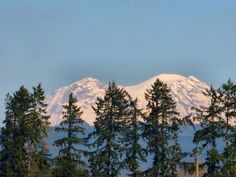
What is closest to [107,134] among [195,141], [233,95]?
[195,141]

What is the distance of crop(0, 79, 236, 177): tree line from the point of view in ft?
278

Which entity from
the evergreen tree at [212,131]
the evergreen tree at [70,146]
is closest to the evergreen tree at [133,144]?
the evergreen tree at [70,146]

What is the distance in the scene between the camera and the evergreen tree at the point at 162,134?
86062 mm

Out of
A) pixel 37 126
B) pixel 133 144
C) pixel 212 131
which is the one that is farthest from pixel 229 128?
pixel 37 126

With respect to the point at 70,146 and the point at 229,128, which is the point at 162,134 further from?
the point at 70,146

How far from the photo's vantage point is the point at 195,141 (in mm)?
84562

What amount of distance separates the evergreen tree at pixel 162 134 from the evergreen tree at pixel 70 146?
8517 millimetres

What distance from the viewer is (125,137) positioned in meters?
86.8

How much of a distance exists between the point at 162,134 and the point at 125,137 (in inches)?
181

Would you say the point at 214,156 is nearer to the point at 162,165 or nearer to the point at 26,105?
the point at 162,165

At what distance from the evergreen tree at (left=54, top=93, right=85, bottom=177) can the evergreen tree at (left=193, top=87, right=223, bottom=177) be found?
48.4 feet

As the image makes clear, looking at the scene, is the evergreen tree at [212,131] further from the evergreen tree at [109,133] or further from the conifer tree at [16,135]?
the conifer tree at [16,135]

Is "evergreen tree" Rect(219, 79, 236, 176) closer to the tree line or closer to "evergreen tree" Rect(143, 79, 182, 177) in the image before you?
the tree line

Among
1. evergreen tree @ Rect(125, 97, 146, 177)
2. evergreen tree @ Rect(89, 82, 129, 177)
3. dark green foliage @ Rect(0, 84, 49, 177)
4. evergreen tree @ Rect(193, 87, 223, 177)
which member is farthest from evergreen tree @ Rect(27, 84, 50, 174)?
evergreen tree @ Rect(193, 87, 223, 177)
